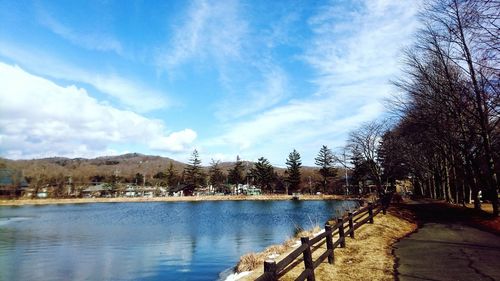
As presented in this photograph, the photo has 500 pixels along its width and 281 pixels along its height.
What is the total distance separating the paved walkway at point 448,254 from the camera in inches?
341

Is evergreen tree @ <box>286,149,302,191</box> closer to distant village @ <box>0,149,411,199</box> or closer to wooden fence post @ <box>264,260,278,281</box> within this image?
distant village @ <box>0,149,411,199</box>

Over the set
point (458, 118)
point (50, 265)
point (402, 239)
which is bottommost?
point (50, 265)

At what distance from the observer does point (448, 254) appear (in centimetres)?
1102

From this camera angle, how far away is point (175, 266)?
58.4 feet

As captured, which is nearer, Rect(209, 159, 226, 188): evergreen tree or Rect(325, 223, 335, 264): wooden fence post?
Rect(325, 223, 335, 264): wooden fence post

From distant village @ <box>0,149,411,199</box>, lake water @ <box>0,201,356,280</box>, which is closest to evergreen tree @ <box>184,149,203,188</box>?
distant village @ <box>0,149,411,199</box>

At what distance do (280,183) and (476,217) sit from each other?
85.9 metres

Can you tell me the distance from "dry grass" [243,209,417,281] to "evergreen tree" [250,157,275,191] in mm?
86369

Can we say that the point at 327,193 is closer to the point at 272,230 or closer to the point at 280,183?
the point at 280,183

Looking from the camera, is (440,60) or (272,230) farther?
(272,230)

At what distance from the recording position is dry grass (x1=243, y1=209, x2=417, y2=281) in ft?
30.2

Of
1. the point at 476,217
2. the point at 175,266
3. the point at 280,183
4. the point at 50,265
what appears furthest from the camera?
the point at 280,183

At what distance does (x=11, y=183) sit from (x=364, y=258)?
11527 centimetres

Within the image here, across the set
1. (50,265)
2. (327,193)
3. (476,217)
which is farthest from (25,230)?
(327,193)
